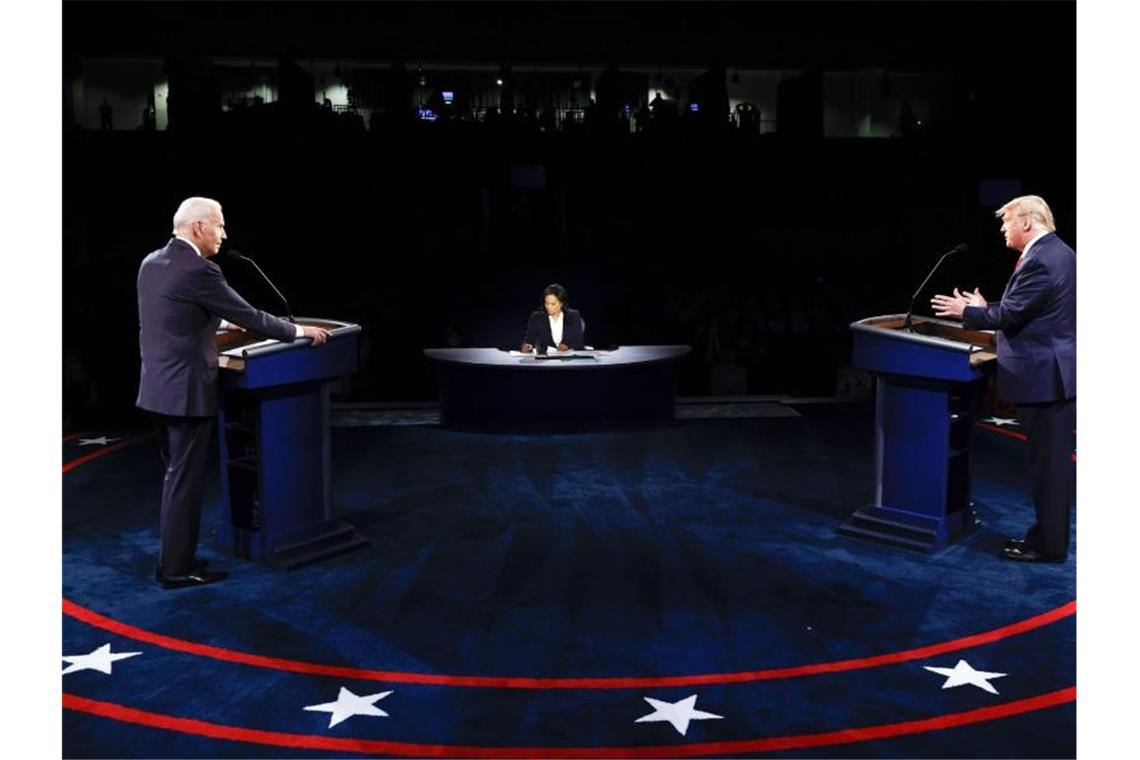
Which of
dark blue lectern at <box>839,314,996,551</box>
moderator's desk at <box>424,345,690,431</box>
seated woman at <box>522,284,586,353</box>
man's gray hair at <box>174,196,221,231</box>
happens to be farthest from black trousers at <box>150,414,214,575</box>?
seated woman at <box>522,284,586,353</box>

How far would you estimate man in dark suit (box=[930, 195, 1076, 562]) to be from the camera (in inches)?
190

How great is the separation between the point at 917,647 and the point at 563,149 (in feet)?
33.8

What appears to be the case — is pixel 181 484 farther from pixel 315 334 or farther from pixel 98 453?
pixel 98 453

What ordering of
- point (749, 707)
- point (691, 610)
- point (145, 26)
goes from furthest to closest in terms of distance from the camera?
point (145, 26) → point (691, 610) → point (749, 707)

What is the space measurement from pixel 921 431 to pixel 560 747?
106 inches

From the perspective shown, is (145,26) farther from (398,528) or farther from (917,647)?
(917,647)

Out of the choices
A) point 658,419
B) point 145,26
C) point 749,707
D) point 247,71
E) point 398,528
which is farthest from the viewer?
point 247,71

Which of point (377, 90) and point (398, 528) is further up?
point (377, 90)

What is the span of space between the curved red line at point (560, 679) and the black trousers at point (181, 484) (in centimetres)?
57

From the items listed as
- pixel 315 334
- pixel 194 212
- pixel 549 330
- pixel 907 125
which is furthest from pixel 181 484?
pixel 907 125

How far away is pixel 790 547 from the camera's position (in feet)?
17.6

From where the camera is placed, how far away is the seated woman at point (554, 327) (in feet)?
27.1

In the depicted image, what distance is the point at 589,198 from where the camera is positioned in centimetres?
1381

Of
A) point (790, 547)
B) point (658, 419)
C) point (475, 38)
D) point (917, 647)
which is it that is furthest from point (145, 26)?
point (917, 647)
